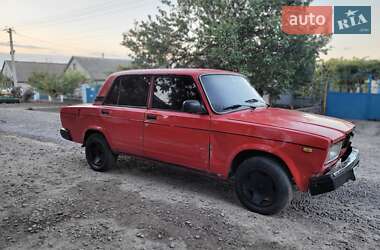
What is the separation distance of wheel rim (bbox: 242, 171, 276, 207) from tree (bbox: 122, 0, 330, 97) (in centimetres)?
806

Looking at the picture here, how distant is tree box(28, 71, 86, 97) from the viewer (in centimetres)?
2917

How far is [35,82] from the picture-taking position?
100 feet

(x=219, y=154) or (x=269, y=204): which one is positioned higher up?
(x=219, y=154)

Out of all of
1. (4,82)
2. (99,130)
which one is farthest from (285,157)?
(4,82)

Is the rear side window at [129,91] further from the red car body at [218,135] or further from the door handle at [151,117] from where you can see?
the door handle at [151,117]

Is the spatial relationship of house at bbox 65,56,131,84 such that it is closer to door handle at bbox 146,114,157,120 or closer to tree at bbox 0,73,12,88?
tree at bbox 0,73,12,88

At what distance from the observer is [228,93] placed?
14.5ft

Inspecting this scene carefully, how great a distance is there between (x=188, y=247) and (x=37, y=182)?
126 inches

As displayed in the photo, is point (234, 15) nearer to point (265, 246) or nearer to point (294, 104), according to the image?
point (294, 104)

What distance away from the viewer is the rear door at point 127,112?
493 centimetres

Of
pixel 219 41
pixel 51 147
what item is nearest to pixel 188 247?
pixel 51 147

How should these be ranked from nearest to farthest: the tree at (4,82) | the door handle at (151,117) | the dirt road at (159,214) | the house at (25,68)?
the dirt road at (159,214), the door handle at (151,117), the tree at (4,82), the house at (25,68)

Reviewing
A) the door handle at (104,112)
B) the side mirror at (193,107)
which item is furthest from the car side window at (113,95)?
the side mirror at (193,107)

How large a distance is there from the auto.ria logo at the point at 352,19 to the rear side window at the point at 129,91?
9.63 m
